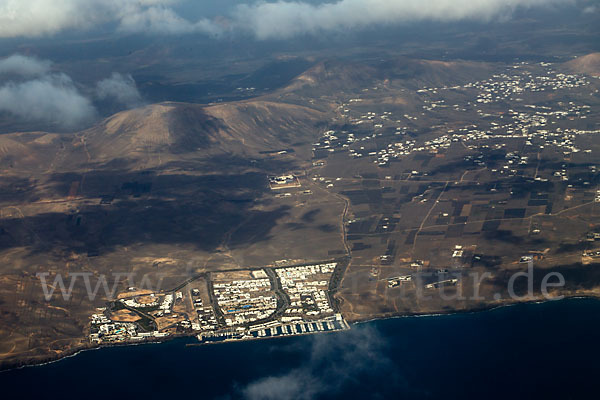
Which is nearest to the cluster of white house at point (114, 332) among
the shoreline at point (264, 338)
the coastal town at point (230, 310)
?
the coastal town at point (230, 310)

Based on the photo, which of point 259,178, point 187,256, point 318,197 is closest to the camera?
point 187,256

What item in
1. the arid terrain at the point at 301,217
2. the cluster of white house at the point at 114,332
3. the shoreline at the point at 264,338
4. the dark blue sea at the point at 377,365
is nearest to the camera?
the dark blue sea at the point at 377,365

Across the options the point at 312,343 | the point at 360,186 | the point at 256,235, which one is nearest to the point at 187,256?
the point at 256,235

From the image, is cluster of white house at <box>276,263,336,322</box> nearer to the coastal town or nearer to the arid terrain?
the coastal town

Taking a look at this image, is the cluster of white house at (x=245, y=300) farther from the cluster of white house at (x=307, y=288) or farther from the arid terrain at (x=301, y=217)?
the cluster of white house at (x=307, y=288)

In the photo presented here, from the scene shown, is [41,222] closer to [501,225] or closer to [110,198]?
[110,198]

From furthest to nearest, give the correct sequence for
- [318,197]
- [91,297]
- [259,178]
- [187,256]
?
[259,178], [318,197], [187,256], [91,297]

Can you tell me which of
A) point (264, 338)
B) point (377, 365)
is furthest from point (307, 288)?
point (377, 365)

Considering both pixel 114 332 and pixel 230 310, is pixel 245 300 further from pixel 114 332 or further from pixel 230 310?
pixel 114 332
